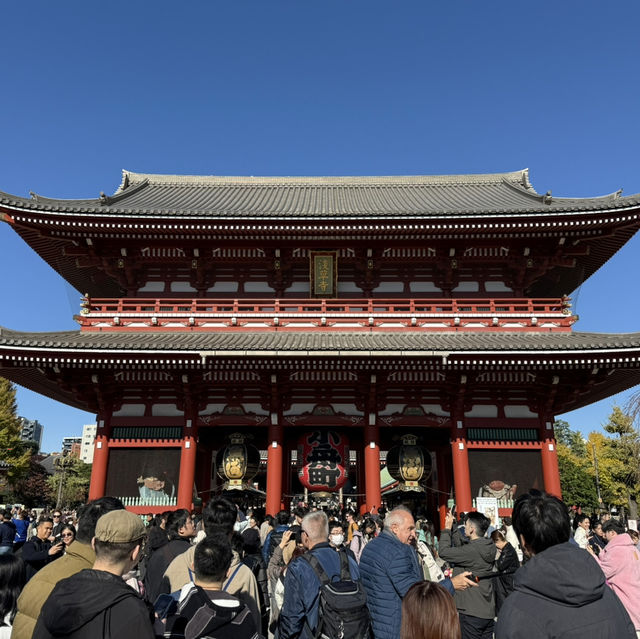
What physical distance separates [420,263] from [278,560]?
11.9 metres

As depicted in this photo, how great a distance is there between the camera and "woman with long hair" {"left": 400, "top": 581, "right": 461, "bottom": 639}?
2.40 m

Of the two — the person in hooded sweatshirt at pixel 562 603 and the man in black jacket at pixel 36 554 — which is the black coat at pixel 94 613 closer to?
the person in hooded sweatshirt at pixel 562 603

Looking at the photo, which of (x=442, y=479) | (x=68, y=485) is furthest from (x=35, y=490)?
(x=442, y=479)

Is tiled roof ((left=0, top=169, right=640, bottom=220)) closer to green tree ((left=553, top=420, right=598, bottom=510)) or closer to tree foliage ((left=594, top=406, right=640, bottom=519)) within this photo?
tree foliage ((left=594, top=406, right=640, bottom=519))

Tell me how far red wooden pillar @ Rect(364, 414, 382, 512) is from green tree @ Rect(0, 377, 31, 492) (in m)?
35.4

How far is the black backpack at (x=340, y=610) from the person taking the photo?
3693 millimetres

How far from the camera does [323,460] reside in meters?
14.5

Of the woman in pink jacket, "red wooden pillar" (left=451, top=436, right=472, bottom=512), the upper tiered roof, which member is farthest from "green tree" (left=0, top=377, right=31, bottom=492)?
the woman in pink jacket

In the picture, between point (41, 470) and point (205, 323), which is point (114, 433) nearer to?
point (205, 323)


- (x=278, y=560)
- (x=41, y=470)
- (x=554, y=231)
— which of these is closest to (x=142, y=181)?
(x=554, y=231)

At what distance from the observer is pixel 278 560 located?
21.3 feet

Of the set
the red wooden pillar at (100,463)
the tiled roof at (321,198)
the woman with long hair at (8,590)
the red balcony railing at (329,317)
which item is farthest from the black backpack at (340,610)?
the tiled roof at (321,198)

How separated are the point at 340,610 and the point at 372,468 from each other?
10.7m

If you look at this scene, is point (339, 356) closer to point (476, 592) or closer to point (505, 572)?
point (505, 572)
